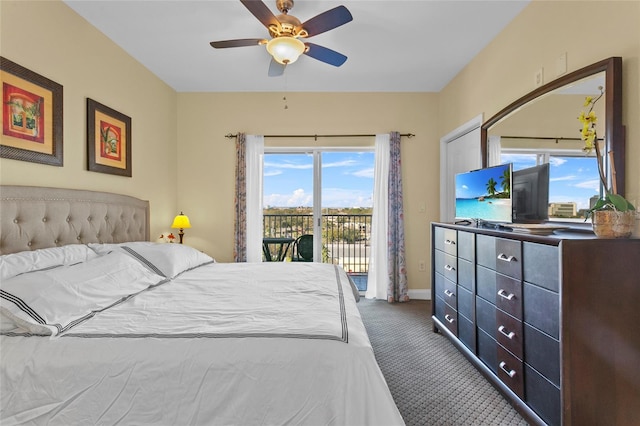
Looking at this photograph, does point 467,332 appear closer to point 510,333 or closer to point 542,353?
point 510,333

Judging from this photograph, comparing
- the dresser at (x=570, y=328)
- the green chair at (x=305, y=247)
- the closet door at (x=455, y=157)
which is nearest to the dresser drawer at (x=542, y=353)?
the dresser at (x=570, y=328)

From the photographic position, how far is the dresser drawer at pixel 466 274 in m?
2.32

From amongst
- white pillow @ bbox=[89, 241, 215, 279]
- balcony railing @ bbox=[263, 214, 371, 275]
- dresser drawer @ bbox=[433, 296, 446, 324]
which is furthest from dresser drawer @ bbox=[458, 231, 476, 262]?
white pillow @ bbox=[89, 241, 215, 279]

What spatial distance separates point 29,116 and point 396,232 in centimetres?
370

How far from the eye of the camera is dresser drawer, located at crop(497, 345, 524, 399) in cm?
178

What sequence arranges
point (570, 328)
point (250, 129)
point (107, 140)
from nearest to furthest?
point (570, 328) → point (107, 140) → point (250, 129)

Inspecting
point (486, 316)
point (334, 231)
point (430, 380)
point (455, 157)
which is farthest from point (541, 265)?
point (334, 231)

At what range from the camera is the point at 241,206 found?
410cm

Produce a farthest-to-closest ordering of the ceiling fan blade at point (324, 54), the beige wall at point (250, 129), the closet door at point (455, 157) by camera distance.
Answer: the beige wall at point (250, 129), the closet door at point (455, 157), the ceiling fan blade at point (324, 54)

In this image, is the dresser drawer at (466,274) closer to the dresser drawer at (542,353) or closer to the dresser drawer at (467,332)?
the dresser drawer at (467,332)

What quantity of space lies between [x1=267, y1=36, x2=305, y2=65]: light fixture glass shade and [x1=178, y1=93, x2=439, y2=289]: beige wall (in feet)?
6.32

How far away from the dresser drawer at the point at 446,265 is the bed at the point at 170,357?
4.02ft

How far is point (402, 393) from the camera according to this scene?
6.83 feet

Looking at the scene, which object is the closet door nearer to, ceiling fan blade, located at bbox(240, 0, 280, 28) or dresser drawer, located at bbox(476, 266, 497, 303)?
dresser drawer, located at bbox(476, 266, 497, 303)
